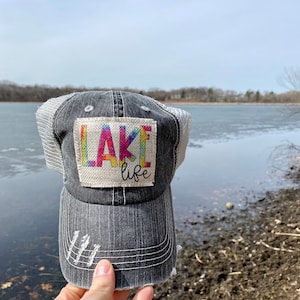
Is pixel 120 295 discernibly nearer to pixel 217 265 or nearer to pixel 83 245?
pixel 83 245

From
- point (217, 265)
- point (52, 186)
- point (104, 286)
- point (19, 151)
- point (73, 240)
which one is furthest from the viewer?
point (19, 151)

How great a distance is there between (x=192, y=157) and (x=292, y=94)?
12.8 feet

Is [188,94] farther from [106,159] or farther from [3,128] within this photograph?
[106,159]

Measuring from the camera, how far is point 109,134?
0.95m

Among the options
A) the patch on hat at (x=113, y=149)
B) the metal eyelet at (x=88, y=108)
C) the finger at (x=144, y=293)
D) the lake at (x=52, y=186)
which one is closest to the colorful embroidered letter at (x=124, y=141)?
the patch on hat at (x=113, y=149)

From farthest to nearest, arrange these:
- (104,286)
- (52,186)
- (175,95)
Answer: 1. (175,95)
2. (52,186)
3. (104,286)

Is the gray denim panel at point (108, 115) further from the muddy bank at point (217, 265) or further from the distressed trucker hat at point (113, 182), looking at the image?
the muddy bank at point (217, 265)

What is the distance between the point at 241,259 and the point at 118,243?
3056 mm

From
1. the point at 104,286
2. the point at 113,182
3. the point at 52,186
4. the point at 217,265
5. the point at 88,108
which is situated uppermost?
the point at 88,108

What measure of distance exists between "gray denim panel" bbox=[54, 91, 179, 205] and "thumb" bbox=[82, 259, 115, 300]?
176 mm

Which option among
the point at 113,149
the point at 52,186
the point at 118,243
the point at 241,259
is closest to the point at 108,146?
the point at 113,149

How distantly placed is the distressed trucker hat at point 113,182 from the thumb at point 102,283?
0.03 metres

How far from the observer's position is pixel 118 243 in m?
0.98

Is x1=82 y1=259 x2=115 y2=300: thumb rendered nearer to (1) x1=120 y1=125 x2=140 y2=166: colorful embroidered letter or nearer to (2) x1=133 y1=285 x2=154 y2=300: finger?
(2) x1=133 y1=285 x2=154 y2=300: finger
